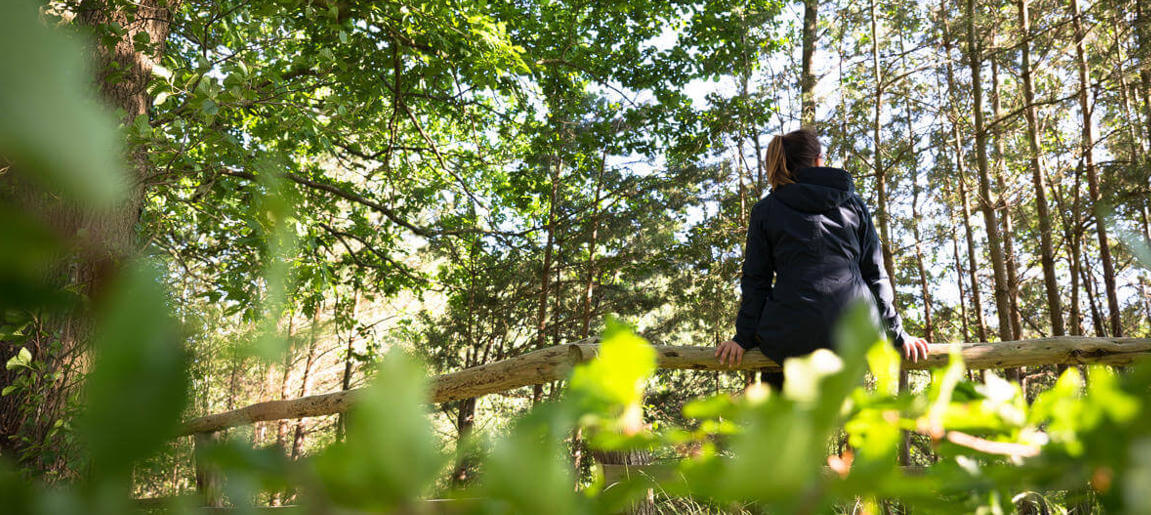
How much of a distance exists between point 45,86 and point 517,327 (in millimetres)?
11337

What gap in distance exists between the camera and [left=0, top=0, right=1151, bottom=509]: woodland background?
1.11ft

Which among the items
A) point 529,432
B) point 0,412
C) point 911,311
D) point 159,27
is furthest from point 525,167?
point 911,311

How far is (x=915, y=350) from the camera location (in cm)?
211

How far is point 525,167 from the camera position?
26.9 ft

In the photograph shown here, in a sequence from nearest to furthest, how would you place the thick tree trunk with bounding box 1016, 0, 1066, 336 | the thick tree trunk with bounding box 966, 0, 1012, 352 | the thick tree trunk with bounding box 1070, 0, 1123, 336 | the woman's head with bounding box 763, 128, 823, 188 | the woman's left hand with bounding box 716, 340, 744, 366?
the woman's left hand with bounding box 716, 340, 744, 366 → the woman's head with bounding box 763, 128, 823, 188 → the thick tree trunk with bounding box 1016, 0, 1066, 336 → the thick tree trunk with bounding box 1070, 0, 1123, 336 → the thick tree trunk with bounding box 966, 0, 1012, 352

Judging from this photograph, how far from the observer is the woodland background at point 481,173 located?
1.11 feet

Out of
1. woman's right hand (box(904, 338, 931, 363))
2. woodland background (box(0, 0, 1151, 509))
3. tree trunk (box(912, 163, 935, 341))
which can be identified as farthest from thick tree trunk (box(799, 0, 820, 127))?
woman's right hand (box(904, 338, 931, 363))

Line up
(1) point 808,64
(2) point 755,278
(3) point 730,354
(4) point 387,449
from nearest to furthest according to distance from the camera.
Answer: (4) point 387,449 → (3) point 730,354 → (2) point 755,278 → (1) point 808,64

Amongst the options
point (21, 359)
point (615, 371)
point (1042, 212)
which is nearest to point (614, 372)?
point (615, 371)

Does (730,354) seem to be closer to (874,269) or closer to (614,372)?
(874,269)

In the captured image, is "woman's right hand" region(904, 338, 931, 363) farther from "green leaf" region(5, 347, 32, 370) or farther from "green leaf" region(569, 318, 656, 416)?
"green leaf" region(5, 347, 32, 370)

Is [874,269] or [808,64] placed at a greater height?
[808,64]

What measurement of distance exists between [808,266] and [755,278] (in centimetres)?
23

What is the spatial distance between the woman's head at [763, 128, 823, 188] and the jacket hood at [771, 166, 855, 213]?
0.45 feet
